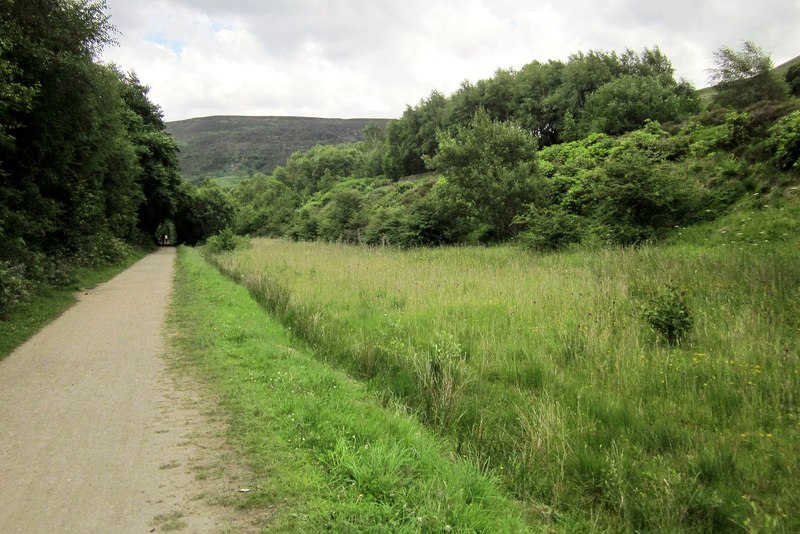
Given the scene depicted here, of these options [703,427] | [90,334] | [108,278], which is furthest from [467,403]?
[108,278]

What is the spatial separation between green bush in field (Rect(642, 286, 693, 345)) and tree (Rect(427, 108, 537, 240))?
16.6 m

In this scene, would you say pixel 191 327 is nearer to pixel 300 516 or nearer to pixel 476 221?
pixel 300 516

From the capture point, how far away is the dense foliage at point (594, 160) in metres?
17.1

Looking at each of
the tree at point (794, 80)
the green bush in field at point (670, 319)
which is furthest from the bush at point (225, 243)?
the tree at point (794, 80)

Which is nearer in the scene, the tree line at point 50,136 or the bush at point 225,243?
the tree line at point 50,136

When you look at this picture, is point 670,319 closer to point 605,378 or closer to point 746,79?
point 605,378

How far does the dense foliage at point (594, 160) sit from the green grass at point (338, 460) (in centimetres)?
1398

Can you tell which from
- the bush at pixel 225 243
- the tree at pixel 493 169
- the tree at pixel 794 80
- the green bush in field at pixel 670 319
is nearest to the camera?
the green bush in field at pixel 670 319

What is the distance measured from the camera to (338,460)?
379 cm

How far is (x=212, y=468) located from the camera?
3793mm

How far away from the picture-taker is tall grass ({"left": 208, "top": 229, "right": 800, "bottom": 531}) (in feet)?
12.3

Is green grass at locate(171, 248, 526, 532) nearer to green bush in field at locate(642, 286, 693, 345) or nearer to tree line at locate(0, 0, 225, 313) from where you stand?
green bush in field at locate(642, 286, 693, 345)

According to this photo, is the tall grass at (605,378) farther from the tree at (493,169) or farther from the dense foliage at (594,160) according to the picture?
the tree at (493,169)

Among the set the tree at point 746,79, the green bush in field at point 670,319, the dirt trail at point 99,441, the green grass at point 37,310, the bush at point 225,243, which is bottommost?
the dirt trail at point 99,441
